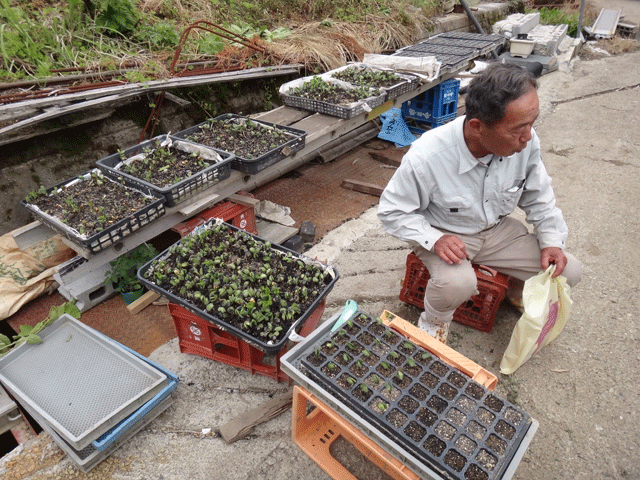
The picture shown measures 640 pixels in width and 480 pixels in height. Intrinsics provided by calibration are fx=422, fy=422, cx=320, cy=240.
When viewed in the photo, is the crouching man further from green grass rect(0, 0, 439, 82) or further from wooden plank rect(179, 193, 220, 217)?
green grass rect(0, 0, 439, 82)

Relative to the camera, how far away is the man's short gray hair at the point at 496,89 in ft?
6.71

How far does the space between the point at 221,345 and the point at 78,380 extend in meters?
0.81

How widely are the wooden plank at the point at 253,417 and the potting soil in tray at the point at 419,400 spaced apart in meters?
0.60

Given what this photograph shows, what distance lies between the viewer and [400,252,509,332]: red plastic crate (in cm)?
270

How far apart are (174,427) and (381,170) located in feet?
12.1

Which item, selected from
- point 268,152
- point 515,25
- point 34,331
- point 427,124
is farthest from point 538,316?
point 515,25

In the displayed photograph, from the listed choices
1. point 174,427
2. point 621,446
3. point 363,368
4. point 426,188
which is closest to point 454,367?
point 363,368

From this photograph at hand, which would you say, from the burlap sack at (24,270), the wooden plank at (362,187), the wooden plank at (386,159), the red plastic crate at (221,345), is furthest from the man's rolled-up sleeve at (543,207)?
the burlap sack at (24,270)

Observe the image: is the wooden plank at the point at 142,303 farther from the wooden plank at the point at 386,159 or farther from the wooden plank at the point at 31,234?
the wooden plank at the point at 386,159

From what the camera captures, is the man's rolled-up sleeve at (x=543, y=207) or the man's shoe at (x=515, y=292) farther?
the man's shoe at (x=515, y=292)

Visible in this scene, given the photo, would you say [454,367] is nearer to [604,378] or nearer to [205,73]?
[604,378]

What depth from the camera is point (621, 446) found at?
233 cm

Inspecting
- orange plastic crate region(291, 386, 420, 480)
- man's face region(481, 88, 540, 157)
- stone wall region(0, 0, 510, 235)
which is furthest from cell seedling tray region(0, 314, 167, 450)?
man's face region(481, 88, 540, 157)

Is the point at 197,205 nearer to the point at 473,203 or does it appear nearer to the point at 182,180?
the point at 182,180
